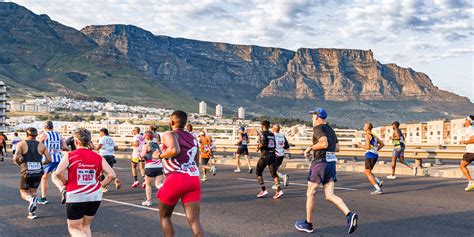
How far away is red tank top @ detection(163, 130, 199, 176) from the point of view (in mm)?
A: 6074

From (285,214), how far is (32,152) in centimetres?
506

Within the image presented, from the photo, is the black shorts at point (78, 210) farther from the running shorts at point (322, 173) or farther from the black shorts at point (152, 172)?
the black shorts at point (152, 172)

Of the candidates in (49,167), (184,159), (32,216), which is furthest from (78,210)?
(49,167)

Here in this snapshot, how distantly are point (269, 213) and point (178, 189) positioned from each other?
14.0 ft

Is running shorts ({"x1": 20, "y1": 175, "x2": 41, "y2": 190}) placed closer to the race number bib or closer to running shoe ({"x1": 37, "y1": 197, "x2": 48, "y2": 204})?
running shoe ({"x1": 37, "y1": 197, "x2": 48, "y2": 204})

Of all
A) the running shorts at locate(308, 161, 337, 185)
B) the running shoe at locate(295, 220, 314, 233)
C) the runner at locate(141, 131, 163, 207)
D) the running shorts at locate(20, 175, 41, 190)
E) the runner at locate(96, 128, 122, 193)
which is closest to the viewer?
the running shoe at locate(295, 220, 314, 233)

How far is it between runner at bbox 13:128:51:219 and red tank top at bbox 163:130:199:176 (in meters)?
4.37

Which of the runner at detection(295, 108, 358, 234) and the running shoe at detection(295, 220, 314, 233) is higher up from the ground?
the runner at detection(295, 108, 358, 234)

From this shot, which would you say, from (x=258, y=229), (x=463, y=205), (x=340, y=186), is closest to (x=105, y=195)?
(x=258, y=229)

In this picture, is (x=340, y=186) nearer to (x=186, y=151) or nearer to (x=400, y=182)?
(x=400, y=182)

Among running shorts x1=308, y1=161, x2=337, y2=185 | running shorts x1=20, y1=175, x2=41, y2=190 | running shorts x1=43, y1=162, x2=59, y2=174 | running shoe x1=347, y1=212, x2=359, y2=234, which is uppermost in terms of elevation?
running shorts x1=308, y1=161, x2=337, y2=185

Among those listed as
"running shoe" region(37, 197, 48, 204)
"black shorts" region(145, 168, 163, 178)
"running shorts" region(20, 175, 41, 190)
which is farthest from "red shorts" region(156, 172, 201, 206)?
"running shoe" region(37, 197, 48, 204)

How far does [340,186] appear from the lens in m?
14.6

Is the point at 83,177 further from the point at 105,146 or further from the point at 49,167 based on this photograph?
the point at 105,146
